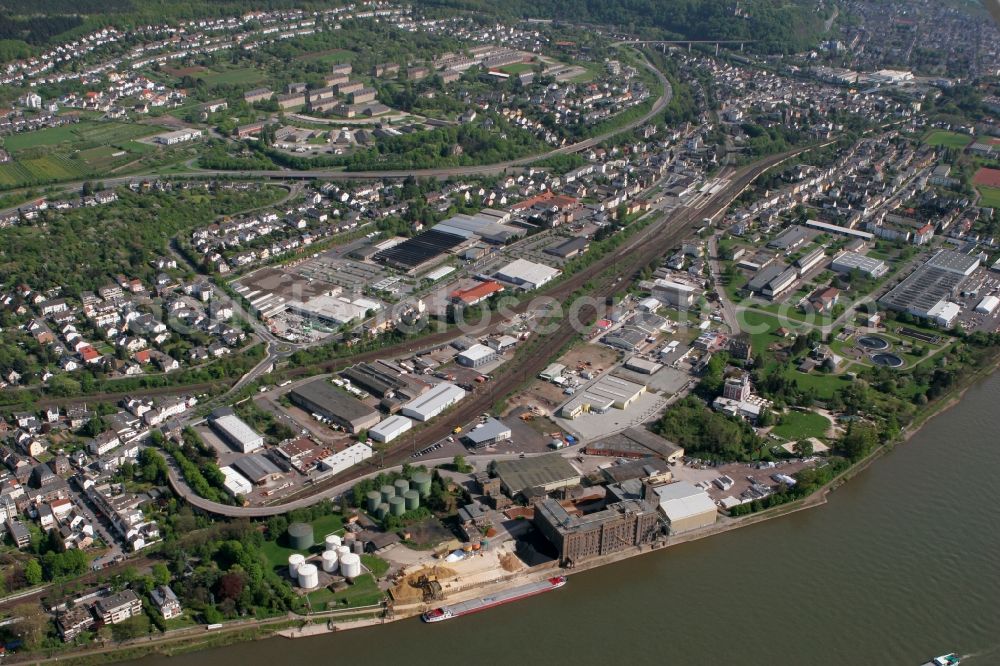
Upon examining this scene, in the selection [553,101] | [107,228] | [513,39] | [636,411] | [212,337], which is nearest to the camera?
[636,411]

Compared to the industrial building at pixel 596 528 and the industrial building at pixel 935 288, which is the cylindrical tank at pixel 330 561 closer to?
the industrial building at pixel 596 528

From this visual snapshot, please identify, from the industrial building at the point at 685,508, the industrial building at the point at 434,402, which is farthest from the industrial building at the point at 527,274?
the industrial building at the point at 685,508

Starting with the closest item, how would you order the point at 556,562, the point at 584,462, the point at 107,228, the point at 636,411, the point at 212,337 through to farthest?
the point at 556,562 < the point at 584,462 < the point at 636,411 < the point at 212,337 < the point at 107,228

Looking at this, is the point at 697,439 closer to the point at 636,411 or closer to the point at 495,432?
the point at 636,411

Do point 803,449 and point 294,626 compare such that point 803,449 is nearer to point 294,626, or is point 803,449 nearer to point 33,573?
point 294,626

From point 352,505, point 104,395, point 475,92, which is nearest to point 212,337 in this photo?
point 104,395
